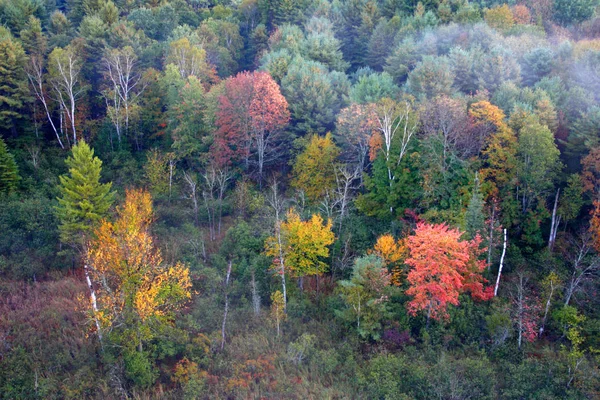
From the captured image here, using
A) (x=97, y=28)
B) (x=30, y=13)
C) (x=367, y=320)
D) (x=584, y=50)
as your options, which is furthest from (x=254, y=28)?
(x=367, y=320)

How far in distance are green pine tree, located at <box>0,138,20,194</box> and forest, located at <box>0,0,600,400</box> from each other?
5.6 inches

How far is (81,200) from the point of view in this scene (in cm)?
2934

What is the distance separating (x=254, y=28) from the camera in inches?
2591

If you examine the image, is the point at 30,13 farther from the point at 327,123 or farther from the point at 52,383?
the point at 52,383

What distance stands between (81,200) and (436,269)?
2237 centimetres

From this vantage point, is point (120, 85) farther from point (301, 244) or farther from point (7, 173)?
point (301, 244)

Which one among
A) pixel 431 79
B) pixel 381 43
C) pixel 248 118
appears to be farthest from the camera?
pixel 381 43

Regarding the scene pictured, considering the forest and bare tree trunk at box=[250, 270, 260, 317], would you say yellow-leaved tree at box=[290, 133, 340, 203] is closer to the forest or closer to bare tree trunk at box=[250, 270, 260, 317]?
the forest

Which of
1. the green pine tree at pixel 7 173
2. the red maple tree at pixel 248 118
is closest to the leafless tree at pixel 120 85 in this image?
the red maple tree at pixel 248 118

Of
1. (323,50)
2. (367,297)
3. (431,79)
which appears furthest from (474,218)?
(323,50)

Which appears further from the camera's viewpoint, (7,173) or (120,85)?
(120,85)

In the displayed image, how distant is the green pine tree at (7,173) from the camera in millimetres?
34250

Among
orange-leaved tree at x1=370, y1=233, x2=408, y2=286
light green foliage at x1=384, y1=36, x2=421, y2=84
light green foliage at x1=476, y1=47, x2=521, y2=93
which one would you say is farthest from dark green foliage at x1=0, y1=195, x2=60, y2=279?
light green foliage at x1=476, y1=47, x2=521, y2=93

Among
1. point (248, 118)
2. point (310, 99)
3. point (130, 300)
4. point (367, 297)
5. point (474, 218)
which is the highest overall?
point (310, 99)
